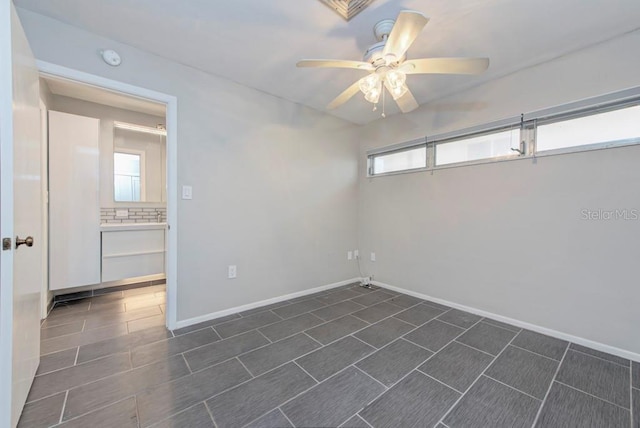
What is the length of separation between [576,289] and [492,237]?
676 mm

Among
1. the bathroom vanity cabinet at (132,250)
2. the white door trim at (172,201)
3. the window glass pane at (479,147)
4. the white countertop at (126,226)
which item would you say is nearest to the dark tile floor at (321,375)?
the white door trim at (172,201)

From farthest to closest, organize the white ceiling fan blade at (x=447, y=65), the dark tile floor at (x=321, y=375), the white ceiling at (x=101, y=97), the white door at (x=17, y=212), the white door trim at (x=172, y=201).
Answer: the white ceiling at (x=101, y=97)
the white door trim at (x=172, y=201)
the white ceiling fan blade at (x=447, y=65)
the dark tile floor at (x=321, y=375)
the white door at (x=17, y=212)

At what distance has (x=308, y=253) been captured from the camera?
3.17 metres

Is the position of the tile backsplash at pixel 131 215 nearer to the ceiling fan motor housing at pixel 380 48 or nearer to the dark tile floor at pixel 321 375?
the dark tile floor at pixel 321 375

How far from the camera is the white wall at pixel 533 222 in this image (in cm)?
184

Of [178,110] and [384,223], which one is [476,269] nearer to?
[384,223]

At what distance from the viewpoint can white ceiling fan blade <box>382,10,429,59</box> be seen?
117 cm

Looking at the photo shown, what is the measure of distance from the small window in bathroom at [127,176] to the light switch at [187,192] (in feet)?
5.35

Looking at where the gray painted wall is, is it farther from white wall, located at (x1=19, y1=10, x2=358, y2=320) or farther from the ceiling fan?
the ceiling fan

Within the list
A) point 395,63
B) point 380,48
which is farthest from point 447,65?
point 380,48

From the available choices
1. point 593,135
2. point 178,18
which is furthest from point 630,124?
point 178,18

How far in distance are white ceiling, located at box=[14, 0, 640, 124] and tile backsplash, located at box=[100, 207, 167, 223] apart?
6.94 ft
